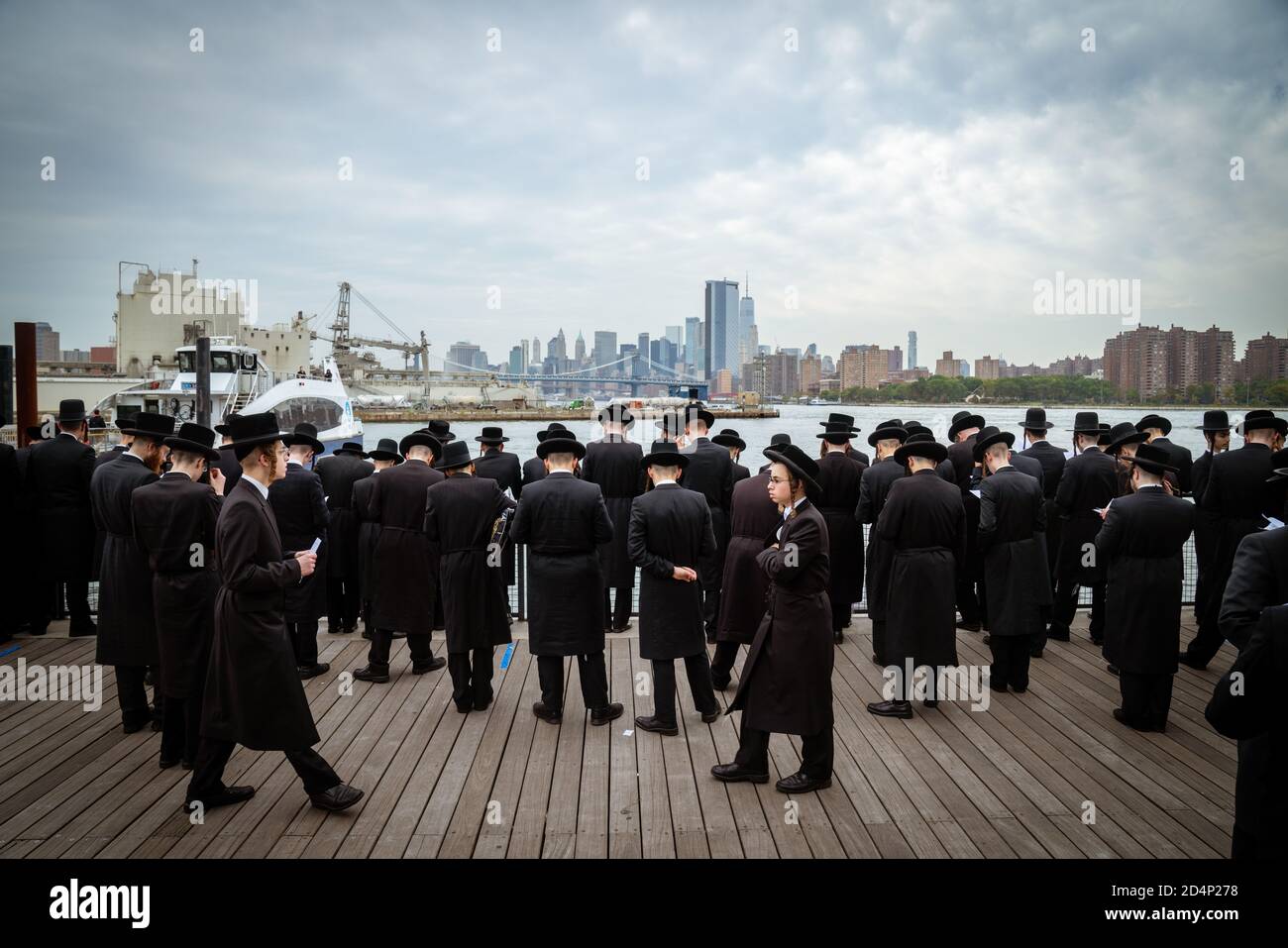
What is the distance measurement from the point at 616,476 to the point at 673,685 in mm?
2605

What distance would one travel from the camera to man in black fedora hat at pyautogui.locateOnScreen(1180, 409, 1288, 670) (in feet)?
20.9

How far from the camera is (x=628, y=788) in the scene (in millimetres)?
4453

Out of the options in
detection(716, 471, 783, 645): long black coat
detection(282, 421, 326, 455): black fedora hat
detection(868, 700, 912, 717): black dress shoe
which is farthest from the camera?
detection(282, 421, 326, 455): black fedora hat

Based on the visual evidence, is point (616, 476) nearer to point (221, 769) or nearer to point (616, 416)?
point (616, 416)

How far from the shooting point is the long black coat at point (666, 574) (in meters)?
5.09

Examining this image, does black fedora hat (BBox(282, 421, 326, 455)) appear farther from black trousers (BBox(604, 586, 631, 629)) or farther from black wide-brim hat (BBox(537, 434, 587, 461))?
black trousers (BBox(604, 586, 631, 629))

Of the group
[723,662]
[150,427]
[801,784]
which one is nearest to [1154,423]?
[723,662]

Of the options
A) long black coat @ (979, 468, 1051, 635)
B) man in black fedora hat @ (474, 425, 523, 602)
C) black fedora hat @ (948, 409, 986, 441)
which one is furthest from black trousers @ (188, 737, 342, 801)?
black fedora hat @ (948, 409, 986, 441)

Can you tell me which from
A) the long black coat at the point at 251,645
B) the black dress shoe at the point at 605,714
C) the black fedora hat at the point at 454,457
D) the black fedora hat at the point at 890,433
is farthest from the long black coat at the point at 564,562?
the black fedora hat at the point at 890,433

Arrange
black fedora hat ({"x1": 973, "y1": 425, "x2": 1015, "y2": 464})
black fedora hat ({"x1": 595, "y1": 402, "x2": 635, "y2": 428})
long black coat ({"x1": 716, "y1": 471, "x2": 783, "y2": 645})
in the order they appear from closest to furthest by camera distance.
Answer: long black coat ({"x1": 716, "y1": 471, "x2": 783, "y2": 645})
black fedora hat ({"x1": 973, "y1": 425, "x2": 1015, "y2": 464})
black fedora hat ({"x1": 595, "y1": 402, "x2": 635, "y2": 428})

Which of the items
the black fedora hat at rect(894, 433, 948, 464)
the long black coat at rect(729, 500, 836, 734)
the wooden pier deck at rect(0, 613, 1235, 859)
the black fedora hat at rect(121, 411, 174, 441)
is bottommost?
the wooden pier deck at rect(0, 613, 1235, 859)

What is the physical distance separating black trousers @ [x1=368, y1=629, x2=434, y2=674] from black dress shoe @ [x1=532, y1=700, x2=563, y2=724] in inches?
55.6
